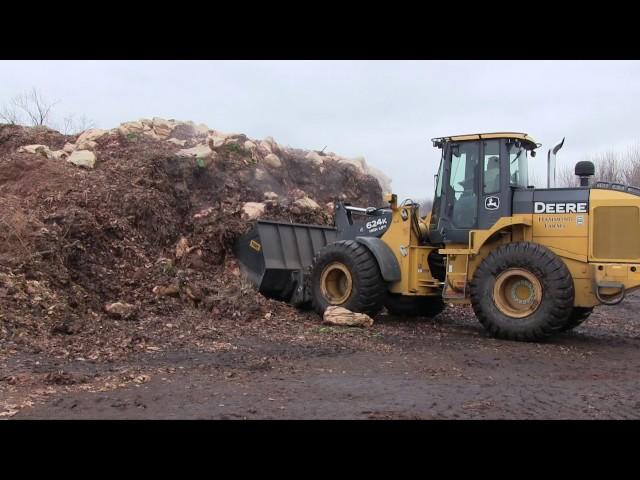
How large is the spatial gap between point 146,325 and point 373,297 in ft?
10.4

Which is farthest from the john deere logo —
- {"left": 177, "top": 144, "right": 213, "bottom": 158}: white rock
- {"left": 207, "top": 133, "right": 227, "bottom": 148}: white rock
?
{"left": 207, "top": 133, "right": 227, "bottom": 148}: white rock

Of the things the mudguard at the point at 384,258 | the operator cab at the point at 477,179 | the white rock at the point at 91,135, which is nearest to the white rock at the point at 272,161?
the white rock at the point at 91,135

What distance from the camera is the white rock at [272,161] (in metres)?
14.6

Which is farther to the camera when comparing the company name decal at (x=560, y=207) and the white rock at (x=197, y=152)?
the white rock at (x=197, y=152)

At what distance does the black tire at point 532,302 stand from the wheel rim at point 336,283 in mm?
1928

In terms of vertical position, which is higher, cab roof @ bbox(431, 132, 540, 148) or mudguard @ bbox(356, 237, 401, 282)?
cab roof @ bbox(431, 132, 540, 148)

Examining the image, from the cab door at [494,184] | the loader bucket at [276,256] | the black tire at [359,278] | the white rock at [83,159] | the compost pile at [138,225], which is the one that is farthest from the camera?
the white rock at [83,159]

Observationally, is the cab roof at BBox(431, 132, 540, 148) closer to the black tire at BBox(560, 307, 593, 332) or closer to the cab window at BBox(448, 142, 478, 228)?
the cab window at BBox(448, 142, 478, 228)

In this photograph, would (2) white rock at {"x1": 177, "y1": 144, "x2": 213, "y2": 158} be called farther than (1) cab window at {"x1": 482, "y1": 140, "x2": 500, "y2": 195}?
Yes

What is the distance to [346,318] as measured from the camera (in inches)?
352

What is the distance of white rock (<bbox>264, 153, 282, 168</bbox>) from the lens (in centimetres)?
1461

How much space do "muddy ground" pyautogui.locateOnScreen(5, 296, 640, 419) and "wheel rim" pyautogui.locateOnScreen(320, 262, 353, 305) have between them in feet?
3.59

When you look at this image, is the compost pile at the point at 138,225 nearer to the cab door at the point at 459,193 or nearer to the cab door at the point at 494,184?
the cab door at the point at 459,193
